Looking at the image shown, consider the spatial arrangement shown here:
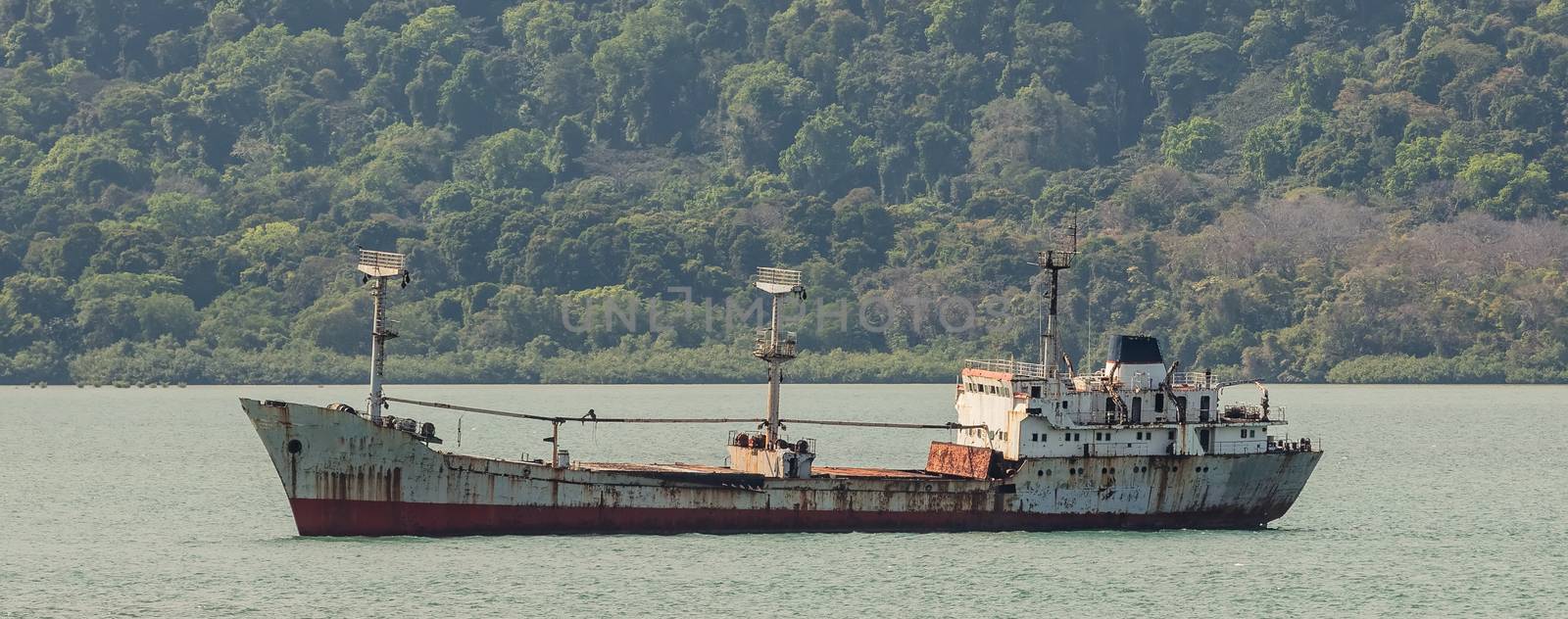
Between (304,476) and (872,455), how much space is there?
50.0 metres

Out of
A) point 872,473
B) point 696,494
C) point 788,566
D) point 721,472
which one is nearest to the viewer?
point 788,566

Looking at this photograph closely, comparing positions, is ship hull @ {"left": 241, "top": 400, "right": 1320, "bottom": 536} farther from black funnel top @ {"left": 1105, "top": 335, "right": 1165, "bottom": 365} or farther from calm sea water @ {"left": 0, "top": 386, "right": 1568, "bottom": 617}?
black funnel top @ {"left": 1105, "top": 335, "right": 1165, "bottom": 365}

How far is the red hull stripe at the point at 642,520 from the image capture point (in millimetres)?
78125

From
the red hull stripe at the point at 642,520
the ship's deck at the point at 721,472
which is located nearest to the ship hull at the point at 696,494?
the red hull stripe at the point at 642,520

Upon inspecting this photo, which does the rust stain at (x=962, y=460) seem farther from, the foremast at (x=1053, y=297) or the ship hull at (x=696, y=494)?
the foremast at (x=1053, y=297)

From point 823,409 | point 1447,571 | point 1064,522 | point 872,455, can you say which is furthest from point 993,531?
point 823,409

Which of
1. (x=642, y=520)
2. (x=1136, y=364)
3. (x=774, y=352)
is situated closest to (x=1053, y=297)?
(x=1136, y=364)

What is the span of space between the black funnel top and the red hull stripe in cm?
483

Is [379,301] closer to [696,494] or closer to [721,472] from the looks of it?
[696,494]

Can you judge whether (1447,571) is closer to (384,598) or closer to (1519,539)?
(1519,539)

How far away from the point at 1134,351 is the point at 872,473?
9.03 metres

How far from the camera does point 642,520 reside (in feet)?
263

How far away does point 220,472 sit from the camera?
383 ft

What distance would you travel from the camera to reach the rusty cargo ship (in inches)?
3046
